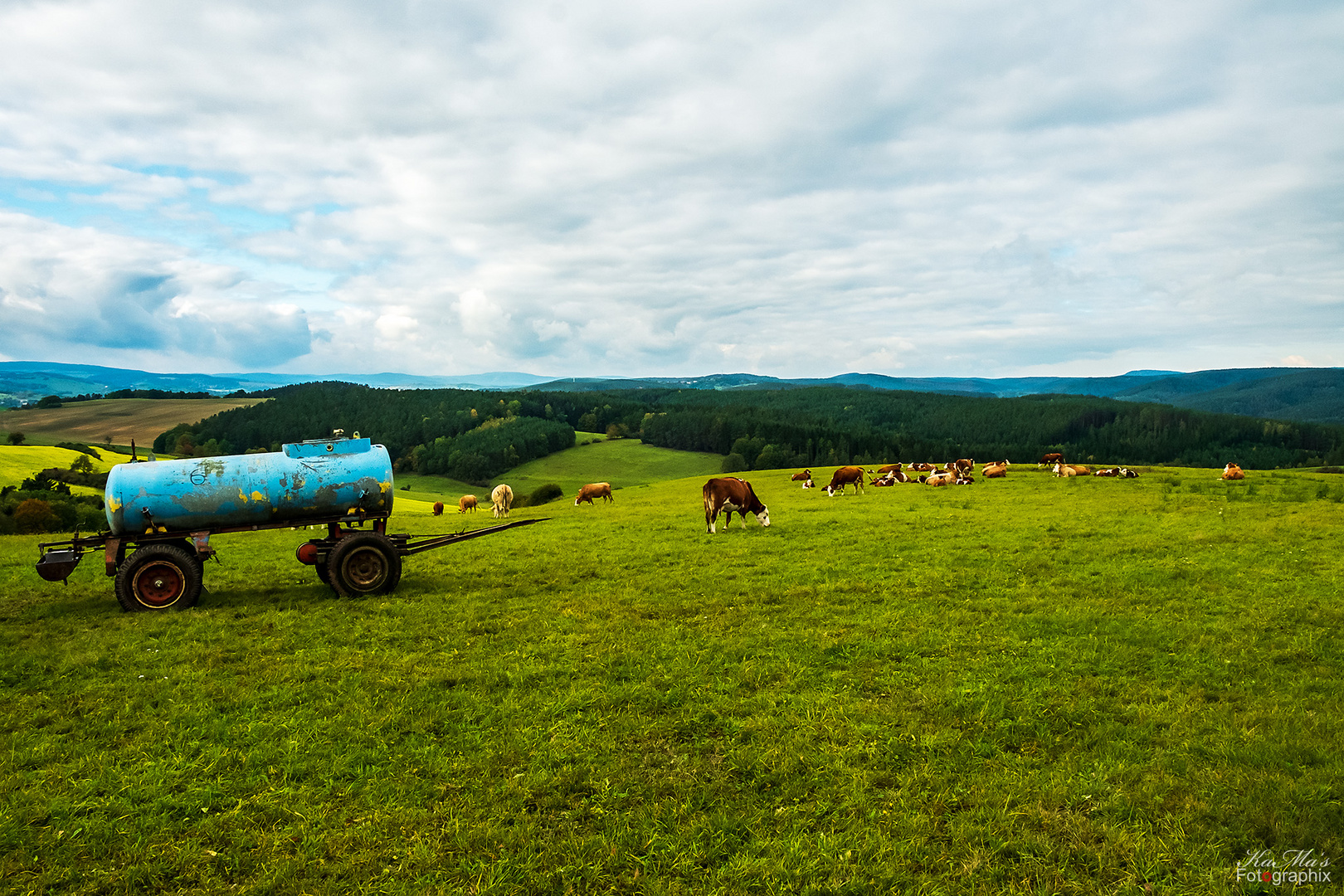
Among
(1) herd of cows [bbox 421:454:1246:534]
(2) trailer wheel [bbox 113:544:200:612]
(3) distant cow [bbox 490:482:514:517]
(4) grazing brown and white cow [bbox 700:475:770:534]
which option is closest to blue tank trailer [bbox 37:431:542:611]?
(2) trailer wheel [bbox 113:544:200:612]

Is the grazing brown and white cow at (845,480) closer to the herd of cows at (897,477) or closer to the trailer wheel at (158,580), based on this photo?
the herd of cows at (897,477)

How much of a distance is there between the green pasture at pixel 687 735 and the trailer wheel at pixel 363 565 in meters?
0.71

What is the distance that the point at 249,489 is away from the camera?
44.8 feet

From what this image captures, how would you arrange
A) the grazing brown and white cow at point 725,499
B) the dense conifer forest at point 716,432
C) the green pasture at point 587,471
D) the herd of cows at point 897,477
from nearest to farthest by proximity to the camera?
1. the grazing brown and white cow at point 725,499
2. the herd of cows at point 897,477
3. the green pasture at point 587,471
4. the dense conifer forest at point 716,432

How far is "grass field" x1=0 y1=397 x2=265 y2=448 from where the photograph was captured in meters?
106

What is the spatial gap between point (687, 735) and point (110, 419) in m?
160

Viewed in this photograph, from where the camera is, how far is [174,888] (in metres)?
5.22

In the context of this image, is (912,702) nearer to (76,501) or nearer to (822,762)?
(822,762)

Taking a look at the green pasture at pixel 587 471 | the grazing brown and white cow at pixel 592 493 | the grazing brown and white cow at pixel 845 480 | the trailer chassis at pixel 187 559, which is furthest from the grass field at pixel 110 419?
the trailer chassis at pixel 187 559

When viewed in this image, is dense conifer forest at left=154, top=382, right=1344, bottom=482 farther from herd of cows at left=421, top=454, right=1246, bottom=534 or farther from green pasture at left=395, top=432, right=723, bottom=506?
herd of cows at left=421, top=454, right=1246, bottom=534

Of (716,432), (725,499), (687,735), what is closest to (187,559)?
(687,735)

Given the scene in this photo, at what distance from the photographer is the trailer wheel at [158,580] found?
1302cm

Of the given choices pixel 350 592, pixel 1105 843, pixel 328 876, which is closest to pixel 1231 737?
pixel 1105 843

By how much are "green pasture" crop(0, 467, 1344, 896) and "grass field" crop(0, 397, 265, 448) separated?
10656cm
